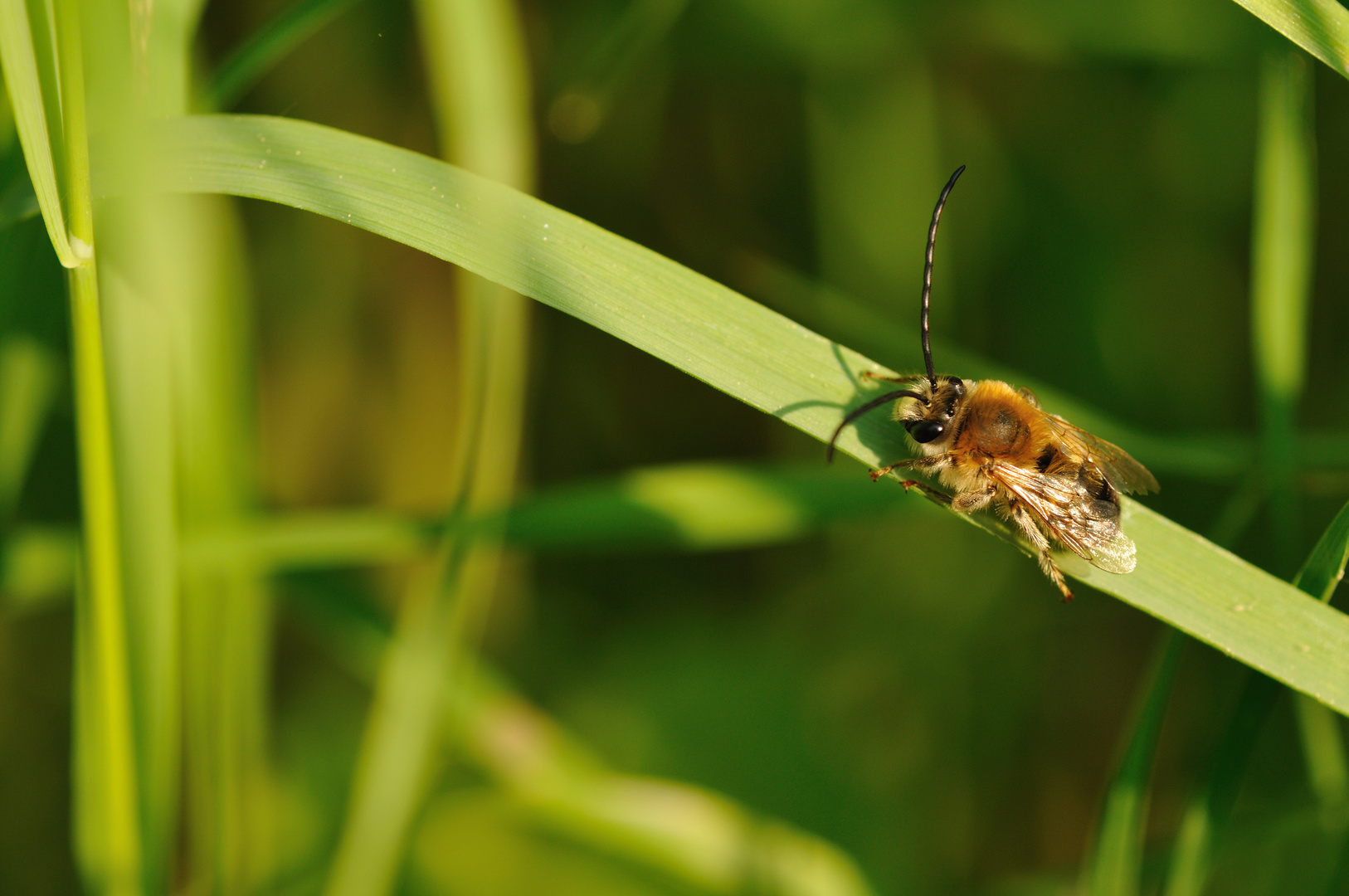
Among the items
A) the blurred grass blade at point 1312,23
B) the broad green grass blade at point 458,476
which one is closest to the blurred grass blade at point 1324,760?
the blurred grass blade at point 1312,23

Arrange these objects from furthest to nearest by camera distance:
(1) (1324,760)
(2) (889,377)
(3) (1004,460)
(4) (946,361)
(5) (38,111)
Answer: (4) (946,361)
(1) (1324,760)
(3) (1004,460)
(2) (889,377)
(5) (38,111)

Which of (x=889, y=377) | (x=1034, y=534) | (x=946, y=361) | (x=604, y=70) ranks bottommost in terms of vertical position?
(x=1034, y=534)

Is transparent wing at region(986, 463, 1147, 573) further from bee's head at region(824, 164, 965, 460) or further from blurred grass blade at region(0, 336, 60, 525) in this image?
blurred grass blade at region(0, 336, 60, 525)

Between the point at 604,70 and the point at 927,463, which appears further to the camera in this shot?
the point at 604,70

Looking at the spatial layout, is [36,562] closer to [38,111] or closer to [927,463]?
[38,111]

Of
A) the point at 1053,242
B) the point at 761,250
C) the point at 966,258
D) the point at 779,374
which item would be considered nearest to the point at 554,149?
the point at 761,250

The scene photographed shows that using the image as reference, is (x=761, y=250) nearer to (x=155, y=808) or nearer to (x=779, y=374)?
(x=779, y=374)

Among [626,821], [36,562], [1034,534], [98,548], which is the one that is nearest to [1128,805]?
[1034,534]

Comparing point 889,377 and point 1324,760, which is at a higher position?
point 889,377

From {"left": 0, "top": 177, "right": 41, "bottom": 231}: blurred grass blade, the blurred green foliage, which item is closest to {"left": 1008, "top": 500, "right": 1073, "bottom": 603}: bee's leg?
the blurred green foliage
